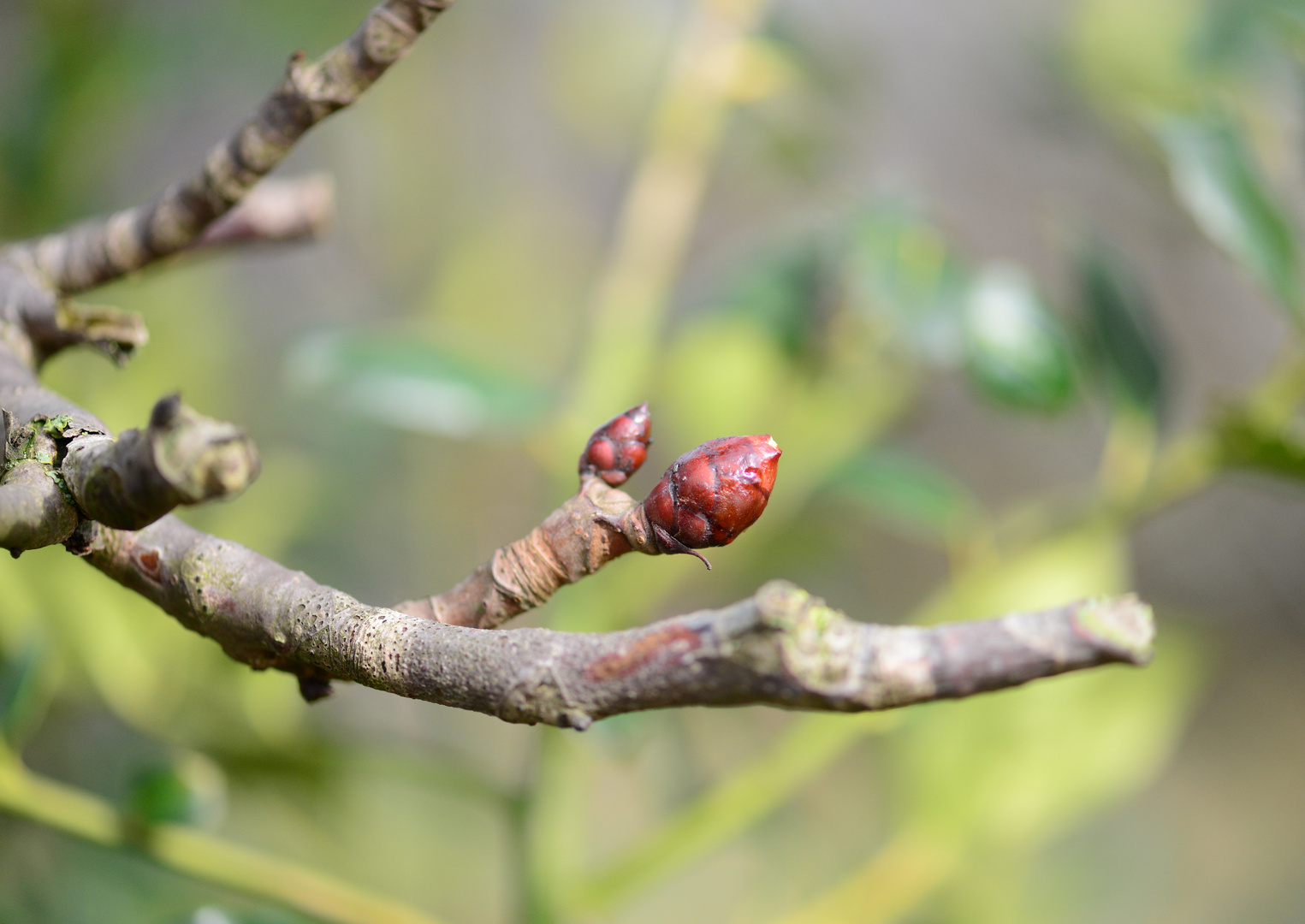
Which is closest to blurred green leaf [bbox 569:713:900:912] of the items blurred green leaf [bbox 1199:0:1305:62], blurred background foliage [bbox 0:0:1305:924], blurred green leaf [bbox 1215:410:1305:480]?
blurred background foliage [bbox 0:0:1305:924]

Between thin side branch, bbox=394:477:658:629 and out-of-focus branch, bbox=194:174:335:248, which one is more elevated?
out-of-focus branch, bbox=194:174:335:248

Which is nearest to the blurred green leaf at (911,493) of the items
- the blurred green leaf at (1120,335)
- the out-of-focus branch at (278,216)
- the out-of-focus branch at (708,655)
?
the blurred green leaf at (1120,335)

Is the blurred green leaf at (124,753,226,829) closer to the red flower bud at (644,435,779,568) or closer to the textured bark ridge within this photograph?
the textured bark ridge

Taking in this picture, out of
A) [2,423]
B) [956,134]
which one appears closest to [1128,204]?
[956,134]

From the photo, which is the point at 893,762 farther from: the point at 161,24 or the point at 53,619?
the point at 161,24

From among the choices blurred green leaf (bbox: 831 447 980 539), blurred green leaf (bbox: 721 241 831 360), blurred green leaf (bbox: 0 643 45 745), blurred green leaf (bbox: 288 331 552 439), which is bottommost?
blurred green leaf (bbox: 0 643 45 745)

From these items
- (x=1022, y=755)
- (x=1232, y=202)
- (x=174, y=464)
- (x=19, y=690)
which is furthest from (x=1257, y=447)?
(x=19, y=690)
